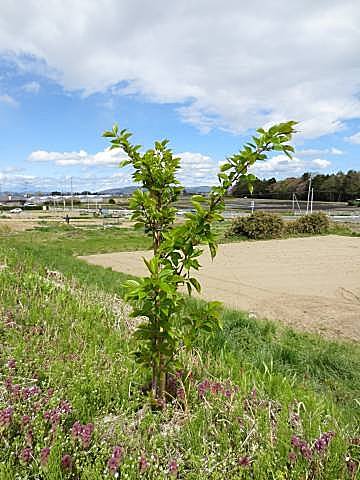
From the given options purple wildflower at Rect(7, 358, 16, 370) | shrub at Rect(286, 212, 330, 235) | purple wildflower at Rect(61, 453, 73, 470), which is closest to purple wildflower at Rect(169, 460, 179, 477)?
purple wildflower at Rect(61, 453, 73, 470)

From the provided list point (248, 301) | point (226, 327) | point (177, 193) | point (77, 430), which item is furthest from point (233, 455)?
point (248, 301)

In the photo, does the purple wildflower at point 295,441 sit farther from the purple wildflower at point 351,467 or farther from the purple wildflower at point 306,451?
the purple wildflower at point 351,467

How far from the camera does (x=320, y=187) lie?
59.8m

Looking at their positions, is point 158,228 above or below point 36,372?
above

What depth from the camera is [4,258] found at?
7434mm

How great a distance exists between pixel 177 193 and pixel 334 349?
3249 mm

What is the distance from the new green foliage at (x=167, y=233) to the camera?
2080mm

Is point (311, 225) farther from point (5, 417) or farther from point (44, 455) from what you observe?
point (44, 455)

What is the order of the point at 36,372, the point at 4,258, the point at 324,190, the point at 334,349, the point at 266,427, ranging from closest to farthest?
the point at 266,427
the point at 36,372
the point at 334,349
the point at 4,258
the point at 324,190

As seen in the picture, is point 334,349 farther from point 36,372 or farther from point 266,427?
point 36,372

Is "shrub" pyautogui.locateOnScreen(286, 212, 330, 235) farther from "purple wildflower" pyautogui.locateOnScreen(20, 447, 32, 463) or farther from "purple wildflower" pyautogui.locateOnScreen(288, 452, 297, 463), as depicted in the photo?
"purple wildflower" pyautogui.locateOnScreen(20, 447, 32, 463)

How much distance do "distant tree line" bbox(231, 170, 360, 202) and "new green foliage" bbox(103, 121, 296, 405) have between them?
168ft

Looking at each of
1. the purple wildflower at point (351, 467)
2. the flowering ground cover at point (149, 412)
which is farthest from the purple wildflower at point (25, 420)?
the purple wildflower at point (351, 467)

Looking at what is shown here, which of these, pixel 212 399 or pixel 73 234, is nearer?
pixel 212 399
